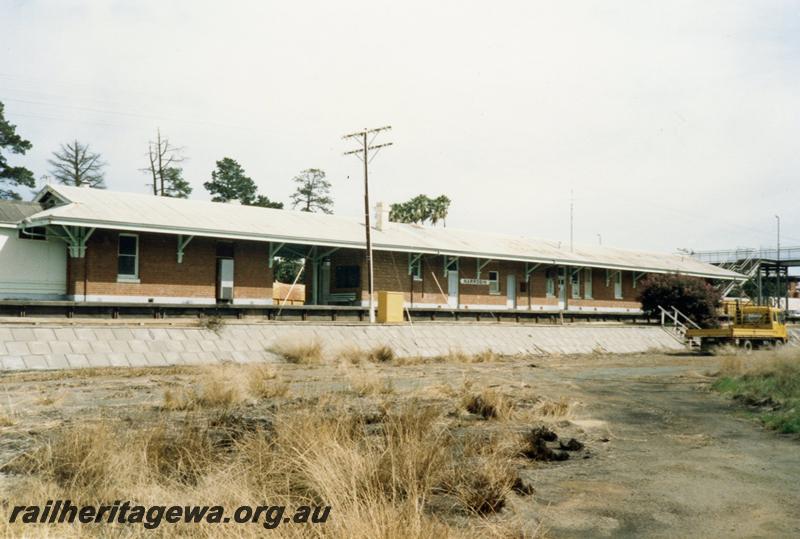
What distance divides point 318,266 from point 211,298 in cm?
711

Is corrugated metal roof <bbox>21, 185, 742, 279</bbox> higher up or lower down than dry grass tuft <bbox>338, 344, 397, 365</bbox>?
higher up

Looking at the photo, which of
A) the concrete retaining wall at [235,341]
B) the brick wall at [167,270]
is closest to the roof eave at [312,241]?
the brick wall at [167,270]

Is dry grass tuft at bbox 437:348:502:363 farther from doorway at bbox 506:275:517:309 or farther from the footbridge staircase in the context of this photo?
the footbridge staircase

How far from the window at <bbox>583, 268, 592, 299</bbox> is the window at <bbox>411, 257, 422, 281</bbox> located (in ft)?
43.4

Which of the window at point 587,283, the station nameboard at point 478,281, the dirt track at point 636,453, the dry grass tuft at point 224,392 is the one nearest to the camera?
the dirt track at point 636,453

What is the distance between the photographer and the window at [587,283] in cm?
4303

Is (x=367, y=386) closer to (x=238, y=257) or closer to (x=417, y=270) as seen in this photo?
(x=238, y=257)

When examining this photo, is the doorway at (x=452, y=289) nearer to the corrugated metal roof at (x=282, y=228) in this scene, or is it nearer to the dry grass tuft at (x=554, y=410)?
the corrugated metal roof at (x=282, y=228)

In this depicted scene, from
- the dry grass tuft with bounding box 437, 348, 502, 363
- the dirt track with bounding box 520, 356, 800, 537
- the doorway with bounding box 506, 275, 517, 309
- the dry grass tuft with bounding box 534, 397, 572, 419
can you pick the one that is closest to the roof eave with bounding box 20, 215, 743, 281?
the doorway with bounding box 506, 275, 517, 309

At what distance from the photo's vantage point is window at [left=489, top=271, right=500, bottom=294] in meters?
38.3

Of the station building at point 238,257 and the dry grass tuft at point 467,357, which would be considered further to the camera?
the station building at point 238,257

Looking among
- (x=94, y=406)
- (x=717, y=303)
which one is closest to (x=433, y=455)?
(x=94, y=406)

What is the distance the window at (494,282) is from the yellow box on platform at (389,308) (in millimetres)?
11870

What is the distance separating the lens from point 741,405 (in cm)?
1313
